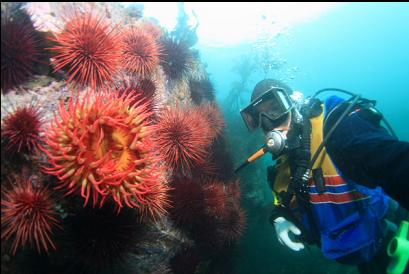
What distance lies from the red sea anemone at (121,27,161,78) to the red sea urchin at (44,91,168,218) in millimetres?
1732

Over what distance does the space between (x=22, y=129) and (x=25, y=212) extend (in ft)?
2.71

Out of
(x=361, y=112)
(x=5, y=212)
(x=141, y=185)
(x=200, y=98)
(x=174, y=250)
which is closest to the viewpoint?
(x=5, y=212)

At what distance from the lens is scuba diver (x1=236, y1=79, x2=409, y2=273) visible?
3.02 metres

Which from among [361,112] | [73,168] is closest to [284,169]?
[361,112]

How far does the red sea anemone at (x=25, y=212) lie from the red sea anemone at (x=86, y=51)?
1369mm

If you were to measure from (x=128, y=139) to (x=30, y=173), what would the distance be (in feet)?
3.71

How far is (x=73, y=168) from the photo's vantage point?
2461 mm

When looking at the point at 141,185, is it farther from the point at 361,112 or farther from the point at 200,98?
the point at 200,98

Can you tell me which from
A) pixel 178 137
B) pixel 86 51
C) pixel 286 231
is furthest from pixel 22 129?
pixel 286 231

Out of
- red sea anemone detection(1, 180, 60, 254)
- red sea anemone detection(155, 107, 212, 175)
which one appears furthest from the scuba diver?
red sea anemone detection(1, 180, 60, 254)

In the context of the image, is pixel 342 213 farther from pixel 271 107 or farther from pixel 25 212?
pixel 25 212

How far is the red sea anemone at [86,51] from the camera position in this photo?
3143 millimetres

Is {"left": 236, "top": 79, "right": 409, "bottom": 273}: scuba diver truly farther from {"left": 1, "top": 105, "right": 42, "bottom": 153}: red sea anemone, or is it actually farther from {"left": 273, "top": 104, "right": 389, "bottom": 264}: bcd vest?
{"left": 1, "top": 105, "right": 42, "bottom": 153}: red sea anemone

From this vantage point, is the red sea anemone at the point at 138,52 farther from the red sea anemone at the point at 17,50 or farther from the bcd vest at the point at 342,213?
the bcd vest at the point at 342,213
